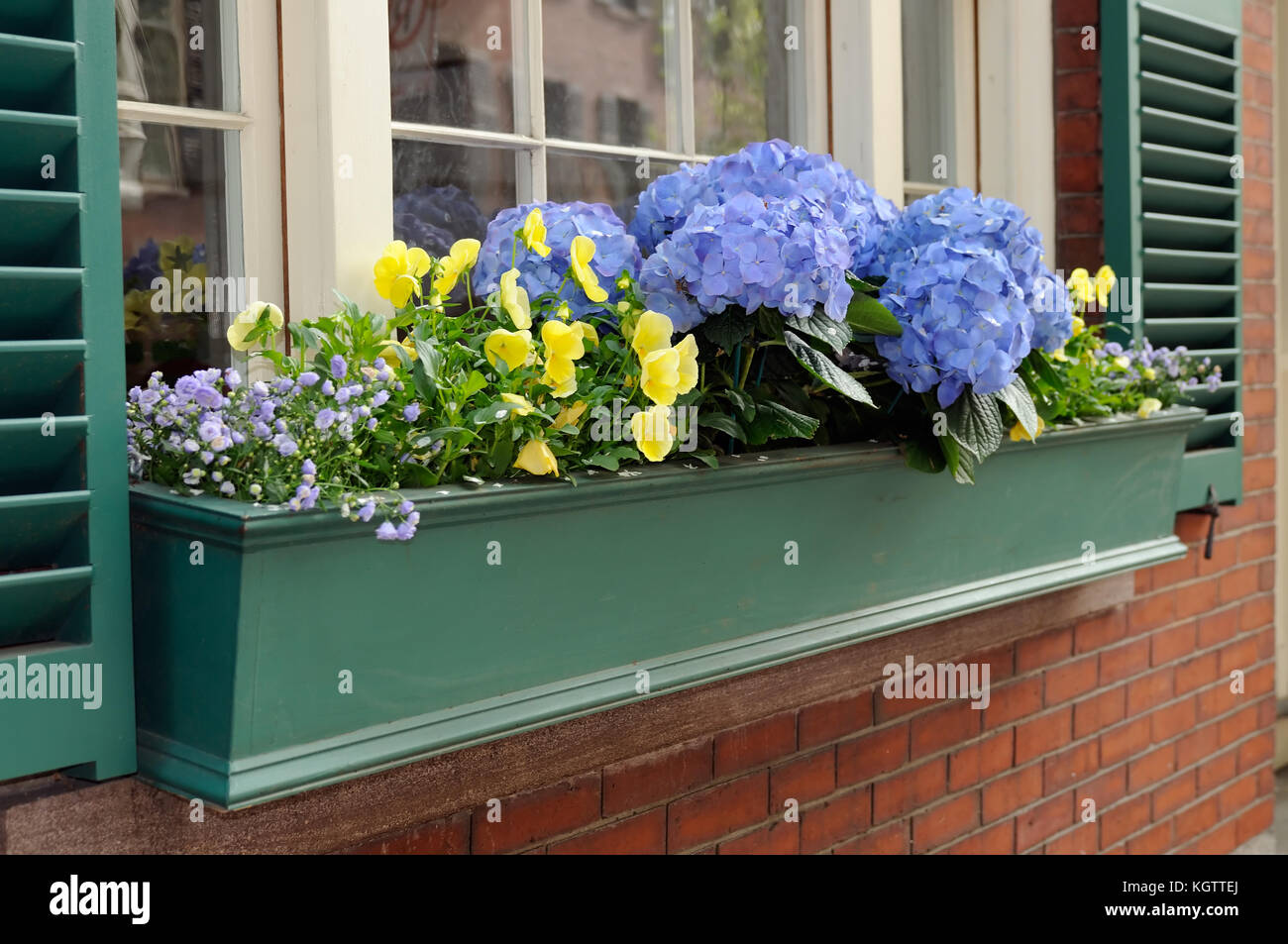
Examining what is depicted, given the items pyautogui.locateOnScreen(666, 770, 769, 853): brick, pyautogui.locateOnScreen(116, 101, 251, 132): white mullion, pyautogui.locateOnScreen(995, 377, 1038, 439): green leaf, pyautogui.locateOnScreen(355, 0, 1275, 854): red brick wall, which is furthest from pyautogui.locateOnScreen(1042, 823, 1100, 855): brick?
pyautogui.locateOnScreen(116, 101, 251, 132): white mullion

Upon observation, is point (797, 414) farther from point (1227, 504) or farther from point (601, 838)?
point (1227, 504)

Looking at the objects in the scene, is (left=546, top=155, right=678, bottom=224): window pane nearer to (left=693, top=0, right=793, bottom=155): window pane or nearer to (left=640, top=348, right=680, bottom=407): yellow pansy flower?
(left=693, top=0, right=793, bottom=155): window pane

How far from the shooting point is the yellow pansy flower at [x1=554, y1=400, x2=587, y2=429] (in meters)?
1.46

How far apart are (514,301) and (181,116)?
47 cm

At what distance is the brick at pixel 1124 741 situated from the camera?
9.64ft

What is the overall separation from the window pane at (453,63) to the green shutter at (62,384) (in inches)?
21.4

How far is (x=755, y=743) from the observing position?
2123mm

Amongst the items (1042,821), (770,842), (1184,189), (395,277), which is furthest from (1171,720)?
(395,277)

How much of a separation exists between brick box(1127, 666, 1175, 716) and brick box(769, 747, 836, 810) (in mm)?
1064

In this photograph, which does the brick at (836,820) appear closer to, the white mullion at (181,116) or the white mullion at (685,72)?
the white mullion at (685,72)

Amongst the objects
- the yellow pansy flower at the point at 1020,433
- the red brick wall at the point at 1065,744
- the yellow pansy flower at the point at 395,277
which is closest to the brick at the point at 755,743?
the red brick wall at the point at 1065,744
